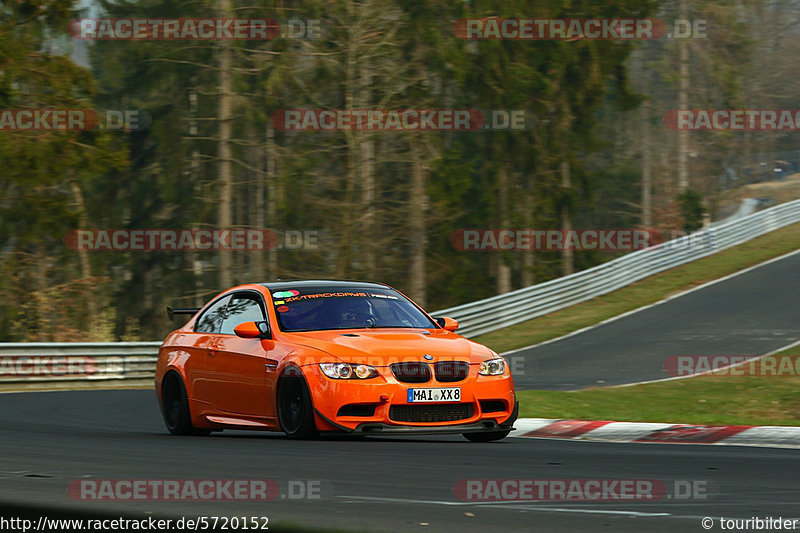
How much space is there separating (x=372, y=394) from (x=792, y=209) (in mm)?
35181

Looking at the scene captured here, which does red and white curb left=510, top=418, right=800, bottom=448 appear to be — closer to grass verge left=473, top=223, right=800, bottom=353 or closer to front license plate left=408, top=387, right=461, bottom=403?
front license plate left=408, top=387, right=461, bottom=403

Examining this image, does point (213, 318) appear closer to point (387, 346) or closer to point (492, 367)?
point (387, 346)

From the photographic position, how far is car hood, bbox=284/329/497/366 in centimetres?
997

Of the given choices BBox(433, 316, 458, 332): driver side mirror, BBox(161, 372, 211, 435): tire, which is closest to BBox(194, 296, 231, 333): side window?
BBox(161, 372, 211, 435): tire

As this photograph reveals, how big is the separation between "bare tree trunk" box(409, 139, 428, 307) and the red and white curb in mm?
27060

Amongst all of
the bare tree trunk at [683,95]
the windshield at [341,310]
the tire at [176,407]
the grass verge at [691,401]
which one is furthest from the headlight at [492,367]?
the bare tree trunk at [683,95]

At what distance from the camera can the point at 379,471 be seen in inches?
313

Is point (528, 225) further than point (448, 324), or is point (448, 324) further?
point (528, 225)

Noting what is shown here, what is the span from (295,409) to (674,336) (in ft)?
52.8

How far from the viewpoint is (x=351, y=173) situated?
124ft

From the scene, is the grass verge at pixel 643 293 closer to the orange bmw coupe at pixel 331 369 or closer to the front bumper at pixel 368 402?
the orange bmw coupe at pixel 331 369

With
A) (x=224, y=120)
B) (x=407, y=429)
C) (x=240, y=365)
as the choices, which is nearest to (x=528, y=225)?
(x=224, y=120)

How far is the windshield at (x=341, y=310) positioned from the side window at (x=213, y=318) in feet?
2.69

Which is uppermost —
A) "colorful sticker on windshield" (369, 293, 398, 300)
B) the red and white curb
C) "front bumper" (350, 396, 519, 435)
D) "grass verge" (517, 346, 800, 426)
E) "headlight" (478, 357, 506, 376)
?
"colorful sticker on windshield" (369, 293, 398, 300)
